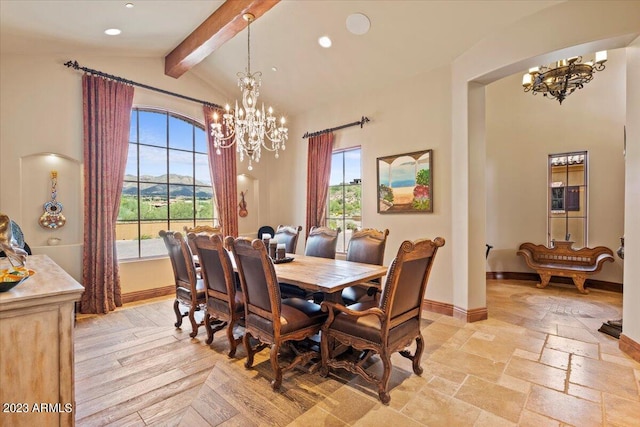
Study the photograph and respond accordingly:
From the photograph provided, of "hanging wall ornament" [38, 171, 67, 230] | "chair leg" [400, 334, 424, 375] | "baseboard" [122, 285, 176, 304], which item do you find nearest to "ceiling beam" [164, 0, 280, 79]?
"hanging wall ornament" [38, 171, 67, 230]

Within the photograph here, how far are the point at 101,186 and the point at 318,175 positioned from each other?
321cm

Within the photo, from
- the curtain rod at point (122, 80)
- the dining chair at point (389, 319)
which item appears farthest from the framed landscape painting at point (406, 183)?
the curtain rod at point (122, 80)

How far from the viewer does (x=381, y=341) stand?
→ 2.11 m

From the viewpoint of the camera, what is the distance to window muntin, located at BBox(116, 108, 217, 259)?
4.73 m

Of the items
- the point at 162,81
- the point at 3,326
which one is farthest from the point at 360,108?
the point at 3,326

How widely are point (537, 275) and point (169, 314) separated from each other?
6234mm

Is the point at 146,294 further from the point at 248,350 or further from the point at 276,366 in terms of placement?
the point at 276,366

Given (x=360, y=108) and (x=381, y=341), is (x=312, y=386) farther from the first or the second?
(x=360, y=108)

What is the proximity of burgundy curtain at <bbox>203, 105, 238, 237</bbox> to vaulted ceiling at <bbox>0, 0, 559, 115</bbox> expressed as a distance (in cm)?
113

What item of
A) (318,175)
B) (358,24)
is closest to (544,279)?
(318,175)

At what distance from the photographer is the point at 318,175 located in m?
5.49

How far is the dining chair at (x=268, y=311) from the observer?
7.38 feet

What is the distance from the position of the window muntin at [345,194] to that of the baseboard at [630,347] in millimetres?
3267

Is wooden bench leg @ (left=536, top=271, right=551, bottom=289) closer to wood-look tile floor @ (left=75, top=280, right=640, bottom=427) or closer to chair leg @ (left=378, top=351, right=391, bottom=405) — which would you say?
wood-look tile floor @ (left=75, top=280, right=640, bottom=427)
